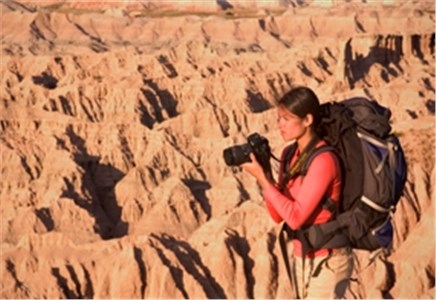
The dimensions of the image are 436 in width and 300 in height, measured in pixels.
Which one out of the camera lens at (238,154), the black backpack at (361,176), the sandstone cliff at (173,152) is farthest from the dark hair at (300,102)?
the sandstone cliff at (173,152)

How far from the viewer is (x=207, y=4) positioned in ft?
437

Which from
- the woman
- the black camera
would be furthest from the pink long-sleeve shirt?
the black camera

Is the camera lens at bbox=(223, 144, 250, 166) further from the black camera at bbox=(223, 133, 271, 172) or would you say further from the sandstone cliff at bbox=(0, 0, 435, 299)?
the sandstone cliff at bbox=(0, 0, 435, 299)

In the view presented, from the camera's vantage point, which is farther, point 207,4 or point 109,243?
point 207,4

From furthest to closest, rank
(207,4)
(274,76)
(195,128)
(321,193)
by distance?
(207,4)
(274,76)
(195,128)
(321,193)

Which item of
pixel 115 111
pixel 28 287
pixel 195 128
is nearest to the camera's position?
pixel 28 287

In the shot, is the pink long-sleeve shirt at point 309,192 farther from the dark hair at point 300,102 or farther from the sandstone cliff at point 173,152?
the sandstone cliff at point 173,152

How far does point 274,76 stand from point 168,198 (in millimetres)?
25756

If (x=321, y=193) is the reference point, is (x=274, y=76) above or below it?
above

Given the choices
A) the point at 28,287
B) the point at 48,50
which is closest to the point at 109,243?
the point at 28,287

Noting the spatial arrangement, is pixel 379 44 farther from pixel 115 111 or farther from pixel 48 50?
pixel 48 50

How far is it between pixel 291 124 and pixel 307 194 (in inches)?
17.0

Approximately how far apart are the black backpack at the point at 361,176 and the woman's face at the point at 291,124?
0.16m

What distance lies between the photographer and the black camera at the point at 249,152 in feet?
16.3
